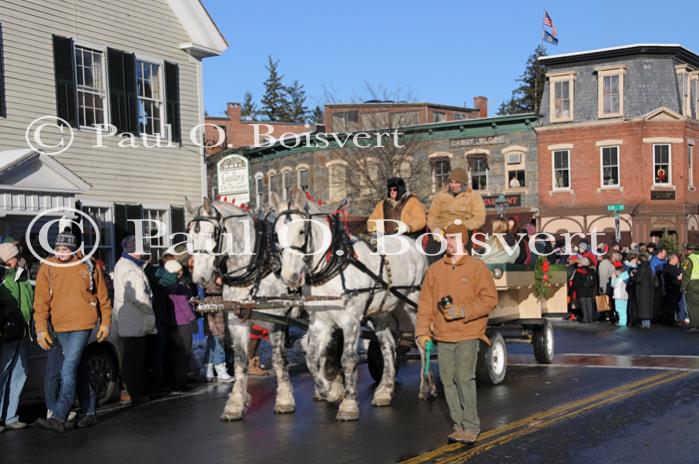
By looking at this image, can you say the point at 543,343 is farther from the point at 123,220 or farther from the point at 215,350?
the point at 123,220

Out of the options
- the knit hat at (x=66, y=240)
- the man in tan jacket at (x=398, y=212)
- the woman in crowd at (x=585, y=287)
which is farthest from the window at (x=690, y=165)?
the knit hat at (x=66, y=240)

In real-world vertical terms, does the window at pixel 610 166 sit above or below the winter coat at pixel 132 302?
above

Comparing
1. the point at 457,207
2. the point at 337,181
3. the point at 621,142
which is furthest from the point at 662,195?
the point at 457,207

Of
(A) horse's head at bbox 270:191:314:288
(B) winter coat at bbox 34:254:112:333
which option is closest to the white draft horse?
(A) horse's head at bbox 270:191:314:288

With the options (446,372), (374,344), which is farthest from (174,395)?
(446,372)

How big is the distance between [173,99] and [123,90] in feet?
5.24

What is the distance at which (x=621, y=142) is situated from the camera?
40.6m

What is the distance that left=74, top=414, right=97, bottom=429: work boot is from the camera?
32.3 feet

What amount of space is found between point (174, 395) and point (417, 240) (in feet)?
13.2

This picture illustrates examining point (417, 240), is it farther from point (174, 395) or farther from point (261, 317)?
point (174, 395)

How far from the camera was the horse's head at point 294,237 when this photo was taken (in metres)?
9.16

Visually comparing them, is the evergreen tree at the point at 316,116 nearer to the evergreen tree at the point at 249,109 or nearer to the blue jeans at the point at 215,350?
the evergreen tree at the point at 249,109

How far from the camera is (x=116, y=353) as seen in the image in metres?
11.5

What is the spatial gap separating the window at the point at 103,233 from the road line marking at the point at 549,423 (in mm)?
11315
